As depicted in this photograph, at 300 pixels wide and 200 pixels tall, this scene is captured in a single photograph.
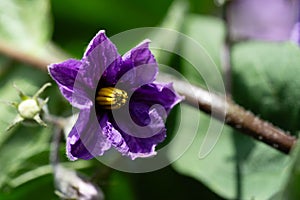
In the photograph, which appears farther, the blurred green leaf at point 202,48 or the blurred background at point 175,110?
the blurred green leaf at point 202,48

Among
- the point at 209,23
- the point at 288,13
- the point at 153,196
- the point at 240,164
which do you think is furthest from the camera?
the point at 288,13

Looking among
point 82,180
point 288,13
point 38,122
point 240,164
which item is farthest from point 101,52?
point 288,13

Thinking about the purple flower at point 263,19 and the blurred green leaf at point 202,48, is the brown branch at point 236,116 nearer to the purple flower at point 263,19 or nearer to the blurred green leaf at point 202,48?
the blurred green leaf at point 202,48

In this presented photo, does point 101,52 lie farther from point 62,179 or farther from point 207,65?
point 207,65

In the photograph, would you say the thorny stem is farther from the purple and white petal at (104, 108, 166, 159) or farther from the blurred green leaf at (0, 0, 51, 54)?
the blurred green leaf at (0, 0, 51, 54)

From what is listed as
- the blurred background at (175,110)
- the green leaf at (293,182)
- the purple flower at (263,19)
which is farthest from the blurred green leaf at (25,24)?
the green leaf at (293,182)

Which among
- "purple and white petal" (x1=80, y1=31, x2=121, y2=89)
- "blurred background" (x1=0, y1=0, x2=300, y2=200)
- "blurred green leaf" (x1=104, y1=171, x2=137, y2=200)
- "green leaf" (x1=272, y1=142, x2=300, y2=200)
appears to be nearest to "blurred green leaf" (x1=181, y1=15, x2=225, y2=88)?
"blurred background" (x1=0, y1=0, x2=300, y2=200)
